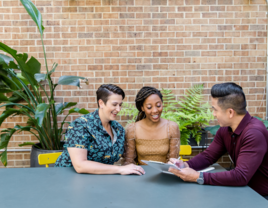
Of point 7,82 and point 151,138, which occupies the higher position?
point 7,82

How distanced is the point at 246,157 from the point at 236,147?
169mm

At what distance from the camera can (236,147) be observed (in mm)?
1536

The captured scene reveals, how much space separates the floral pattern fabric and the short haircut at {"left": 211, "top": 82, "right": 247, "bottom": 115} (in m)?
0.90

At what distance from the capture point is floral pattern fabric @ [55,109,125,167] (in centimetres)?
173

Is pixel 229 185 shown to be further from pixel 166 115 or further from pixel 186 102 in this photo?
pixel 186 102

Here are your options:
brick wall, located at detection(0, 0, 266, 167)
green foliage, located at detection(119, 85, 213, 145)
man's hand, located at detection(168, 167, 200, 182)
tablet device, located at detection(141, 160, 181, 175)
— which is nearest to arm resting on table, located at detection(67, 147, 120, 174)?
tablet device, located at detection(141, 160, 181, 175)

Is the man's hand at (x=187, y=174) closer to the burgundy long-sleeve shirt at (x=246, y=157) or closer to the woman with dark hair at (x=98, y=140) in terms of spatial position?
the burgundy long-sleeve shirt at (x=246, y=157)

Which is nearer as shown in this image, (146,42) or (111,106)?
(111,106)

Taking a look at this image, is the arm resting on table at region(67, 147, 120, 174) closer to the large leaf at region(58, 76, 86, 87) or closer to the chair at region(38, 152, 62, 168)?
the chair at region(38, 152, 62, 168)

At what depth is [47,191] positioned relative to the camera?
127 centimetres

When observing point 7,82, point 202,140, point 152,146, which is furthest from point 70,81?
point 202,140

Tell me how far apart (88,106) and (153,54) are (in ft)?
4.14

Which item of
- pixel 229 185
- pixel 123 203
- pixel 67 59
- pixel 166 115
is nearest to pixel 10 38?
pixel 67 59

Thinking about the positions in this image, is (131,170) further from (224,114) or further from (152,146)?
(224,114)
